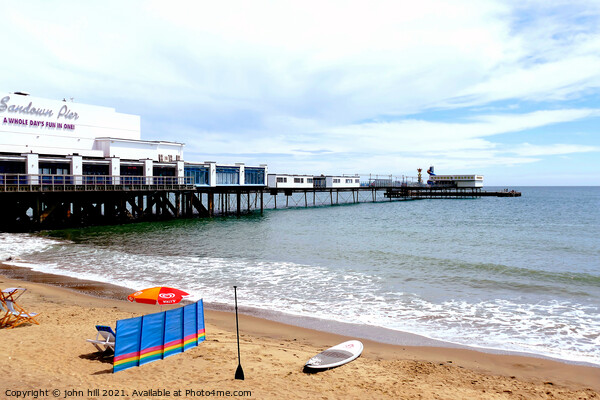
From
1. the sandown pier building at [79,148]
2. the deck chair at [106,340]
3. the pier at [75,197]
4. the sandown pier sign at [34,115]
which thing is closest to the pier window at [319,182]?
the sandown pier building at [79,148]

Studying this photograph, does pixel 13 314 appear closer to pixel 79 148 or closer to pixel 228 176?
pixel 79 148

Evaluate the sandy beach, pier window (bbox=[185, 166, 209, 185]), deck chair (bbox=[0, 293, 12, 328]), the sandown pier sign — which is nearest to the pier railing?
pier window (bbox=[185, 166, 209, 185])

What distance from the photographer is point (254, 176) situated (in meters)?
61.2

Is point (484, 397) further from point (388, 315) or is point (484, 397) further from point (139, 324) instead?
point (139, 324)

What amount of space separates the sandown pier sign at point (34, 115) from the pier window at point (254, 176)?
23088 millimetres

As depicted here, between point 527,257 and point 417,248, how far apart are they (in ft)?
22.1

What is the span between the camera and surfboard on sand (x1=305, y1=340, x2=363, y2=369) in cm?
916

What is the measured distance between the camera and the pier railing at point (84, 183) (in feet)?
114

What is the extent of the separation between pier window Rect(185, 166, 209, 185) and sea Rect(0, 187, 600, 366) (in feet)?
47.1

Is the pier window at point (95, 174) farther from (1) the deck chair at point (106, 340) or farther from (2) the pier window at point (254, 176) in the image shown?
(1) the deck chair at point (106, 340)

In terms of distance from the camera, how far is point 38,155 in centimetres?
3769

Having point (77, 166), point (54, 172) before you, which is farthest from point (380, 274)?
point (54, 172)

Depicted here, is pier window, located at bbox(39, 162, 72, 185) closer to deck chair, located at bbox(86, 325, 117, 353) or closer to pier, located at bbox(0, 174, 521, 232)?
pier, located at bbox(0, 174, 521, 232)

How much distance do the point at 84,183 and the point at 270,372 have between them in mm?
36004
